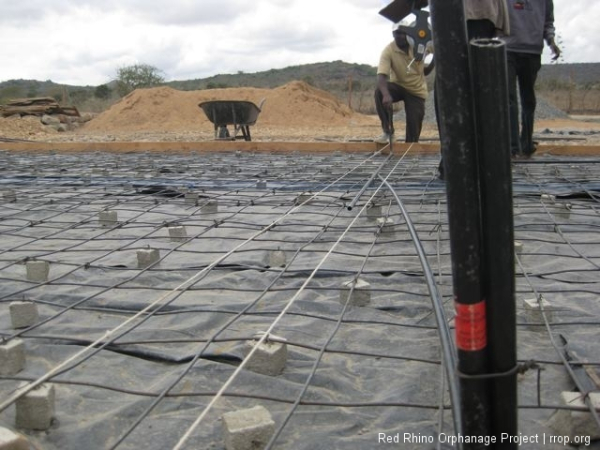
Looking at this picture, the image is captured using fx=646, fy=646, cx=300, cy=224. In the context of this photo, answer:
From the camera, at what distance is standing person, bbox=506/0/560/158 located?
3.96 meters

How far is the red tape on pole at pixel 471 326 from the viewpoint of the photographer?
74 centimetres

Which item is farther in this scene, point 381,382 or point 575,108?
point 575,108

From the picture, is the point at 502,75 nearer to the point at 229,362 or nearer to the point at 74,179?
the point at 229,362

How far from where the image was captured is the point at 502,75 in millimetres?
703

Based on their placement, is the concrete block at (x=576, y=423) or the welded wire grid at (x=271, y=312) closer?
the concrete block at (x=576, y=423)

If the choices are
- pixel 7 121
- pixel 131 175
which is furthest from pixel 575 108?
pixel 131 175

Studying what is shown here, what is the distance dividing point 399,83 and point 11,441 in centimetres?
515

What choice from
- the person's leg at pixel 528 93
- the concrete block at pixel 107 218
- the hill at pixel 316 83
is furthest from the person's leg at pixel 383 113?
the hill at pixel 316 83

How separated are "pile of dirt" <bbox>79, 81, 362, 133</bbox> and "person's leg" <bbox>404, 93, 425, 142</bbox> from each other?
10000mm

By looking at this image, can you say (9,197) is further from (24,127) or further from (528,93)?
(24,127)

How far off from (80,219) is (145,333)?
5.32 feet

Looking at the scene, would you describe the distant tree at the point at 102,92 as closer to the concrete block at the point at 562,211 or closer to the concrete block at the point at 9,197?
the concrete block at the point at 9,197

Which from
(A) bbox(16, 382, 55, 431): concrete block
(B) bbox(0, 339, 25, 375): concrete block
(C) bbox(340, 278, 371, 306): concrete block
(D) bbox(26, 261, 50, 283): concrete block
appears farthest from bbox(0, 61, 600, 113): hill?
(A) bbox(16, 382, 55, 431): concrete block

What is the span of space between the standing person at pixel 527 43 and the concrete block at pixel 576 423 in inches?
114
